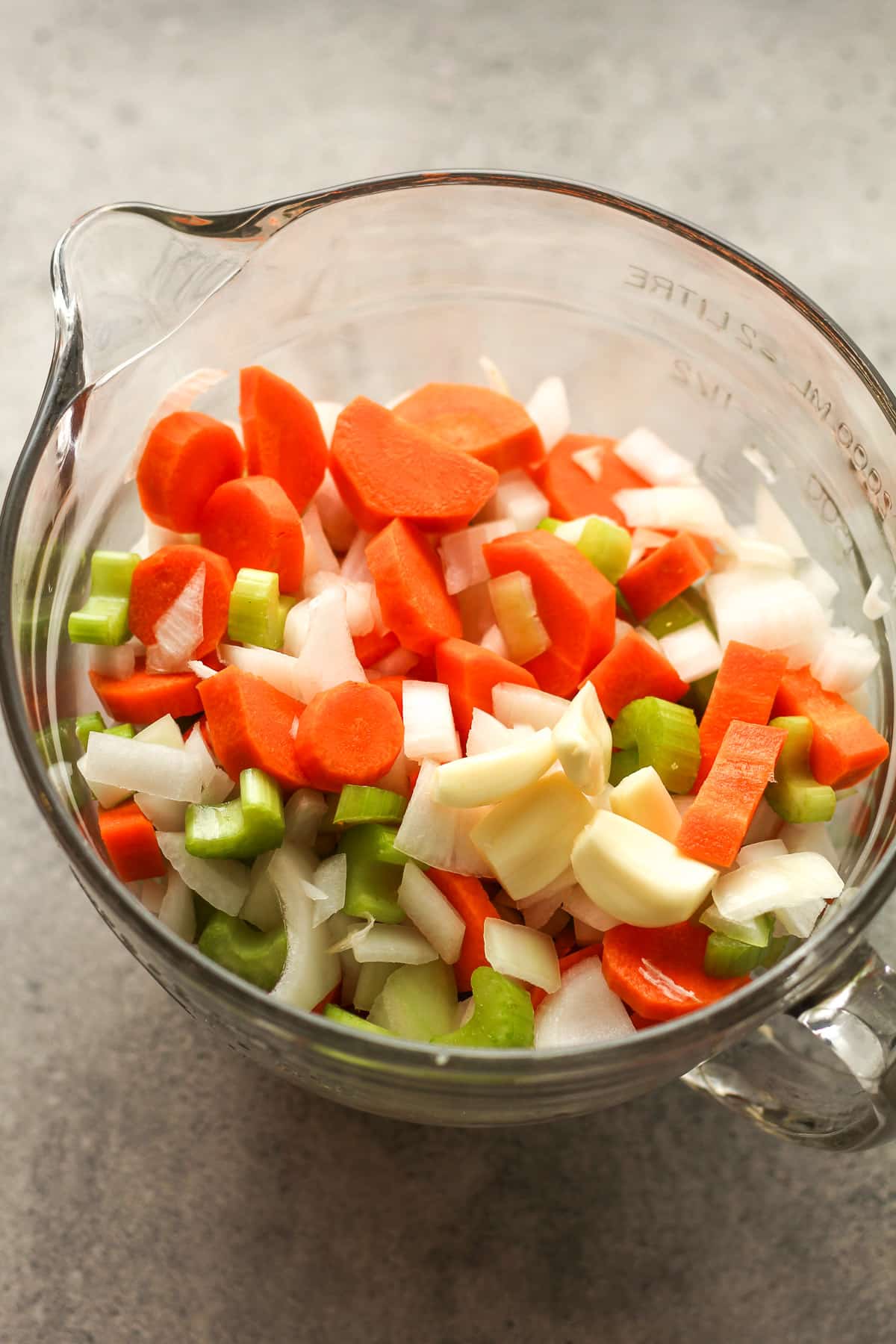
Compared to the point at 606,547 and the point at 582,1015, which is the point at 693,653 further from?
the point at 582,1015

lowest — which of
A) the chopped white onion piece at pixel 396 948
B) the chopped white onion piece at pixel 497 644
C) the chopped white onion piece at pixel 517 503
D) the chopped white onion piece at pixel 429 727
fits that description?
the chopped white onion piece at pixel 396 948

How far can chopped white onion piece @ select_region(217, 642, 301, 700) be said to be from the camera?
4.22 feet

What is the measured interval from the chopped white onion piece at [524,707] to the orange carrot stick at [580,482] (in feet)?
0.98

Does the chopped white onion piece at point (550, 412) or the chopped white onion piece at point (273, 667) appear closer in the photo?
the chopped white onion piece at point (273, 667)

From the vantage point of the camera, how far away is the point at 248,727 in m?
1.20

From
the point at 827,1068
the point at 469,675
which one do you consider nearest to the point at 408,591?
the point at 469,675

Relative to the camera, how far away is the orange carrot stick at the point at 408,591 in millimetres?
1289

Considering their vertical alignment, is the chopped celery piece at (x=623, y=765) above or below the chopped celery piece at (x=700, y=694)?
below

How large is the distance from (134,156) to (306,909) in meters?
1.45

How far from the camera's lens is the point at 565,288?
1.59 meters

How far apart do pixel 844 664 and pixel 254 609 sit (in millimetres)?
650

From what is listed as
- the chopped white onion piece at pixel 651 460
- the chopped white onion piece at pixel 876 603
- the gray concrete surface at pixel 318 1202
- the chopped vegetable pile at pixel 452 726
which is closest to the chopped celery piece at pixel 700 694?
the chopped vegetable pile at pixel 452 726

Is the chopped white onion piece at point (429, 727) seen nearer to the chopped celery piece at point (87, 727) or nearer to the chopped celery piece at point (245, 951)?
the chopped celery piece at point (245, 951)

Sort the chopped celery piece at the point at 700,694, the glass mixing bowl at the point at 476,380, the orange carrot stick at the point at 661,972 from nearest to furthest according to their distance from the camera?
the glass mixing bowl at the point at 476,380
the orange carrot stick at the point at 661,972
the chopped celery piece at the point at 700,694
